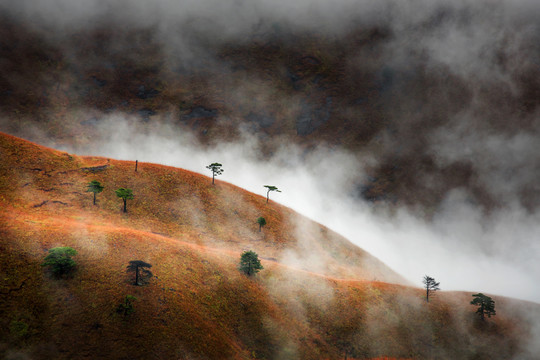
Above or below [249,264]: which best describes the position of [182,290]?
below

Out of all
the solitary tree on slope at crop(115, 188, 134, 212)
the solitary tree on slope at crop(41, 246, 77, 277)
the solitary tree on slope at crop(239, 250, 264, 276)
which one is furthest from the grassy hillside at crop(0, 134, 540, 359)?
the solitary tree on slope at crop(115, 188, 134, 212)

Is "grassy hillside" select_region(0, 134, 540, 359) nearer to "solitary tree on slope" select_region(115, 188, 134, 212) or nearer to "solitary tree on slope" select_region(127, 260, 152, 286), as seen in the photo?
"solitary tree on slope" select_region(127, 260, 152, 286)

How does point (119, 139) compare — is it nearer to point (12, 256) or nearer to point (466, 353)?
point (12, 256)

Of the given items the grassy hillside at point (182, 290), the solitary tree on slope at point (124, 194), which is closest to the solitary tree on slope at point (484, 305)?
the grassy hillside at point (182, 290)

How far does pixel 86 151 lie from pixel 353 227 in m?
156

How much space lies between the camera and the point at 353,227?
7092 inches

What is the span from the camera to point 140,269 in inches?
1375

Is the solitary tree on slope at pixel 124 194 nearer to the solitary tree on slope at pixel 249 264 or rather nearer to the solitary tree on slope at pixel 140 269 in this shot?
the solitary tree on slope at pixel 140 269

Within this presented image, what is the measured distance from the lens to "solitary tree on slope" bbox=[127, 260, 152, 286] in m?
33.3

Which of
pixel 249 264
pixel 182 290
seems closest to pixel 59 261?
pixel 182 290

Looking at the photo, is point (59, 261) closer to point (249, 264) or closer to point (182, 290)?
point (182, 290)

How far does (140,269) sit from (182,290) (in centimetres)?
549

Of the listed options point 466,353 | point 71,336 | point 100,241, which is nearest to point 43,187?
point 100,241

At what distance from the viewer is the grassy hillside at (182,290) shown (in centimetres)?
2742
